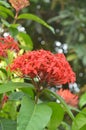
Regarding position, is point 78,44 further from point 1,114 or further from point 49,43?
point 1,114

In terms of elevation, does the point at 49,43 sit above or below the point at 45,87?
below

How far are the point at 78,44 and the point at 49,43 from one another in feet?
2.09

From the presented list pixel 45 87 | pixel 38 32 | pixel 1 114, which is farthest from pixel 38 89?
pixel 38 32

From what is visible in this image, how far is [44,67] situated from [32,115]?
142 millimetres

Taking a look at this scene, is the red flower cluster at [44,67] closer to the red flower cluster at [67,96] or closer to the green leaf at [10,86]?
the green leaf at [10,86]

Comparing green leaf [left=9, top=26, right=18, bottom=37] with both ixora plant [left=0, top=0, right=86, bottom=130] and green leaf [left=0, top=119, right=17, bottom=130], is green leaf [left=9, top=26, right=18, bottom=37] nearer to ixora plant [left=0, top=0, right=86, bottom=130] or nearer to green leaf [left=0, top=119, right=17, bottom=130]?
ixora plant [left=0, top=0, right=86, bottom=130]

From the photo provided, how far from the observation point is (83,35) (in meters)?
4.48

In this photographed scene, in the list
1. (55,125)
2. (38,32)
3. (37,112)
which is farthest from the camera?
(38,32)

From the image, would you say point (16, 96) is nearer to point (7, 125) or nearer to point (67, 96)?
point (7, 125)

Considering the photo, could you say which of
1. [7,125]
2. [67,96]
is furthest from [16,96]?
[67,96]

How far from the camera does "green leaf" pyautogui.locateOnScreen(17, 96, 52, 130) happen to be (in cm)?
124

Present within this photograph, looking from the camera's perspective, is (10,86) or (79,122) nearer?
(10,86)

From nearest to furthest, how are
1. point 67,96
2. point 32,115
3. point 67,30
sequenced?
point 32,115
point 67,96
point 67,30

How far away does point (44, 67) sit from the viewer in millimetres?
1309
